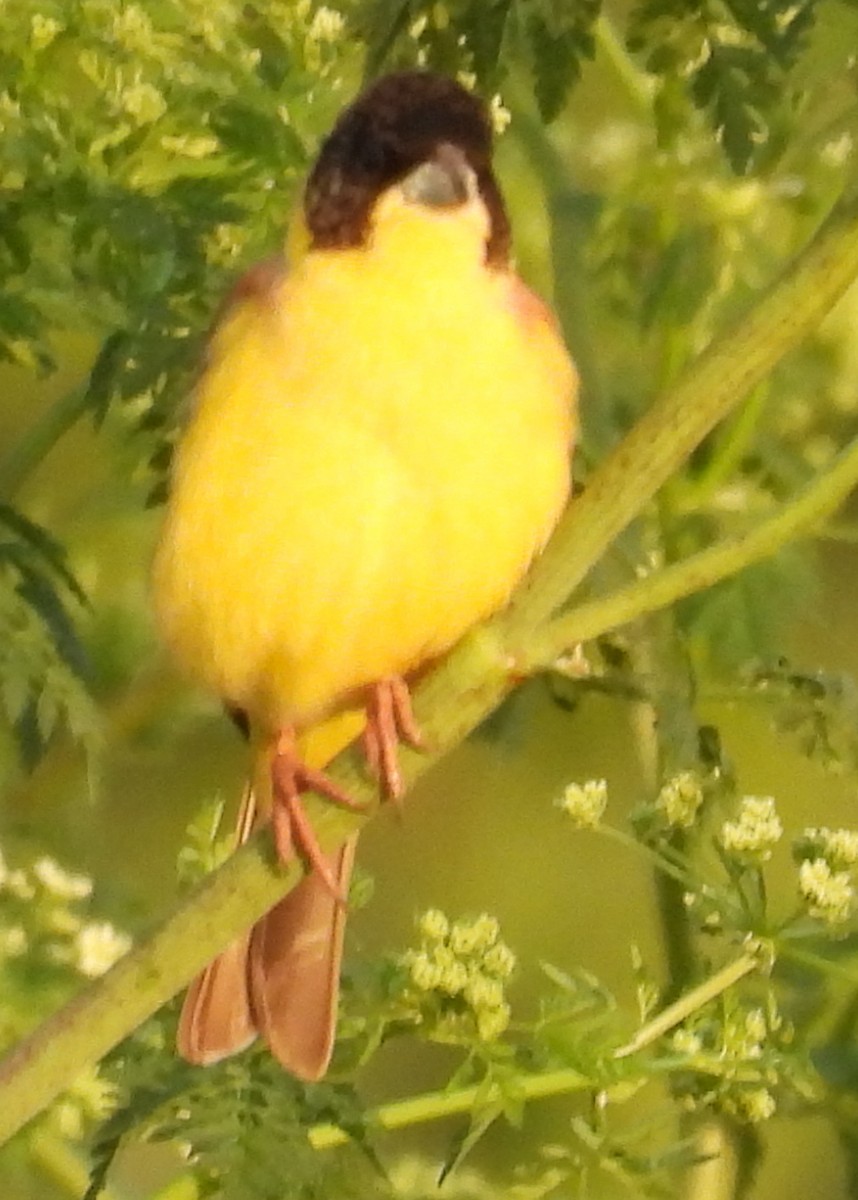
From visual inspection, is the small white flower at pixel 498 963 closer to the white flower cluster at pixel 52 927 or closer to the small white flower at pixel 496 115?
the white flower cluster at pixel 52 927

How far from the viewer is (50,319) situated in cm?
78

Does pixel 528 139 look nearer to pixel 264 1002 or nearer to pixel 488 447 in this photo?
pixel 488 447

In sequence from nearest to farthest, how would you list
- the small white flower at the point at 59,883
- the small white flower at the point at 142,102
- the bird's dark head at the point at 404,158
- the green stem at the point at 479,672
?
1. the green stem at the point at 479,672
2. the bird's dark head at the point at 404,158
3. the small white flower at the point at 142,102
4. the small white flower at the point at 59,883

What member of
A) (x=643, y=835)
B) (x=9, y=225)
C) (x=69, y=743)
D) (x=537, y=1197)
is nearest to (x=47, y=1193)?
(x=69, y=743)

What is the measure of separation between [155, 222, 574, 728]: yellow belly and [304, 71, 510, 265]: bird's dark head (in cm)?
2

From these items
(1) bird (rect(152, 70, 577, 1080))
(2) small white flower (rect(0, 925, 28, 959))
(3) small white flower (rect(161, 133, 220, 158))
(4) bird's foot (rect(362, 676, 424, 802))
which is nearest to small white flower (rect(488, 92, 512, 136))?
(1) bird (rect(152, 70, 577, 1080))

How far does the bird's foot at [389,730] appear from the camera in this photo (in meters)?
0.62

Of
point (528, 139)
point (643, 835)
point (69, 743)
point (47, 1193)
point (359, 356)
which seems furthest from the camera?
point (47, 1193)

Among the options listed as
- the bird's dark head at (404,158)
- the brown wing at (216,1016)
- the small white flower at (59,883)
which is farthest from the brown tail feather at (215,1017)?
the bird's dark head at (404,158)

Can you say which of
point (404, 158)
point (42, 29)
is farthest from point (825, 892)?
point (42, 29)

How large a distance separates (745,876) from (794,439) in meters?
0.48

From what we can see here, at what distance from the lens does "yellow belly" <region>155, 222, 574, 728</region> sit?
0.71 m

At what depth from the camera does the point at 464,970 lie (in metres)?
0.80

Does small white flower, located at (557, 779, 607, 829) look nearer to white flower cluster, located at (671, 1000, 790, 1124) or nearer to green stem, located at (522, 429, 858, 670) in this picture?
white flower cluster, located at (671, 1000, 790, 1124)
